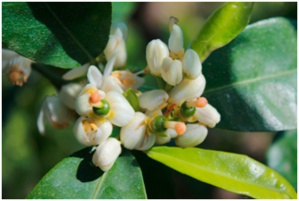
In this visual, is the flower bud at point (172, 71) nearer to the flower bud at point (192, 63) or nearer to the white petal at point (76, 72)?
the flower bud at point (192, 63)

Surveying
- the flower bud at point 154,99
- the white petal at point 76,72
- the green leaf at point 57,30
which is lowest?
the flower bud at point 154,99

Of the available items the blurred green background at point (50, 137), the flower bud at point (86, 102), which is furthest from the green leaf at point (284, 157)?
the flower bud at point (86, 102)

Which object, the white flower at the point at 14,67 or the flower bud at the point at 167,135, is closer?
the flower bud at the point at 167,135

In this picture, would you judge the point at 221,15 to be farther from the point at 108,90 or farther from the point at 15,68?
the point at 15,68

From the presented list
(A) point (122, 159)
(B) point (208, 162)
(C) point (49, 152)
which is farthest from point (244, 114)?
(C) point (49, 152)

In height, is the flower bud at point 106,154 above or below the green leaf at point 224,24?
below

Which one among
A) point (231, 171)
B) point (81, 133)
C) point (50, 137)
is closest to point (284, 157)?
point (231, 171)

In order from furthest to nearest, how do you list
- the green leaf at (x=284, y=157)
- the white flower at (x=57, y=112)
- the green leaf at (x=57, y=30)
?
1. the green leaf at (x=284, y=157)
2. the white flower at (x=57, y=112)
3. the green leaf at (x=57, y=30)
